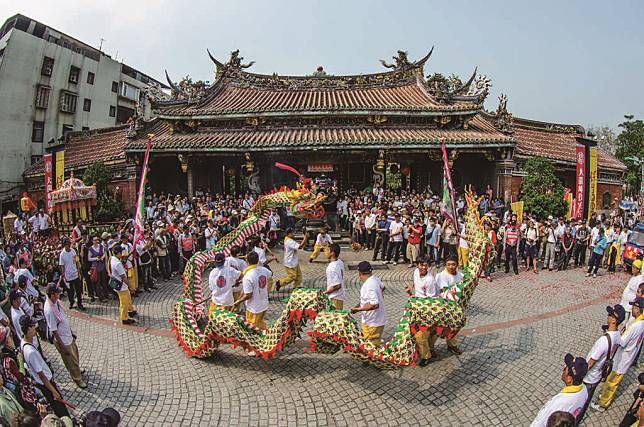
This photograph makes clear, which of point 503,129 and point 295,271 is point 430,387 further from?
point 503,129

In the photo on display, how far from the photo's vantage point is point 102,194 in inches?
666

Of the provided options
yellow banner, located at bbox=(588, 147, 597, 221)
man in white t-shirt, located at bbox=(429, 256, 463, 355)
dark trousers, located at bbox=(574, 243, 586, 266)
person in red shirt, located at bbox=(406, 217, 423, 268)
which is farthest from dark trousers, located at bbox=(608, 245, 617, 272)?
man in white t-shirt, located at bbox=(429, 256, 463, 355)

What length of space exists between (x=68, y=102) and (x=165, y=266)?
25.8m

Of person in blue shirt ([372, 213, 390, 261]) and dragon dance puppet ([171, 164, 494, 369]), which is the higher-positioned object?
person in blue shirt ([372, 213, 390, 261])

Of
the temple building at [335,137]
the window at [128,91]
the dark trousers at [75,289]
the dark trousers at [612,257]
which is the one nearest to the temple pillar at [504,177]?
the temple building at [335,137]

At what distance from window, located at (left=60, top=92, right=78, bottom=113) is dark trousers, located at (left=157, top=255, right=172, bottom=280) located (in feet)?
81.9

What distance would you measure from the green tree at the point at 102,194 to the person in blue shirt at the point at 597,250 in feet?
58.2

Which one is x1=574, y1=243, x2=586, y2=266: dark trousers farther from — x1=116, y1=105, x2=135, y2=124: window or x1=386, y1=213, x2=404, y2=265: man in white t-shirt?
x1=116, y1=105, x2=135, y2=124: window

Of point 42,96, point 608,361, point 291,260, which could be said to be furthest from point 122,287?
point 42,96

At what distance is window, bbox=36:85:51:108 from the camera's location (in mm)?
27225

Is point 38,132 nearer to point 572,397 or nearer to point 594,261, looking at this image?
point 594,261

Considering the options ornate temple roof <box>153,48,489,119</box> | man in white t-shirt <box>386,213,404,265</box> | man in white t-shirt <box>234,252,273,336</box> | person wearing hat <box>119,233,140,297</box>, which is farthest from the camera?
ornate temple roof <box>153,48,489,119</box>

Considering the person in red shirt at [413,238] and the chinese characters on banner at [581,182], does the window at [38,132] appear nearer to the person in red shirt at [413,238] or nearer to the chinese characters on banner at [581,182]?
the person in red shirt at [413,238]

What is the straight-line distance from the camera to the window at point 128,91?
3469cm
